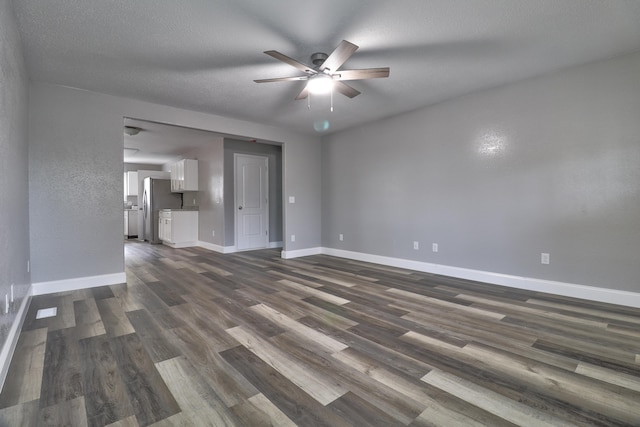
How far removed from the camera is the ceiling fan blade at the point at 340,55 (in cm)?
216

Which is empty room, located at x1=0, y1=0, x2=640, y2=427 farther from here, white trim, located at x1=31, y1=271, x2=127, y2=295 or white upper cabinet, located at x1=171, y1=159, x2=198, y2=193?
white upper cabinet, located at x1=171, y1=159, x2=198, y2=193

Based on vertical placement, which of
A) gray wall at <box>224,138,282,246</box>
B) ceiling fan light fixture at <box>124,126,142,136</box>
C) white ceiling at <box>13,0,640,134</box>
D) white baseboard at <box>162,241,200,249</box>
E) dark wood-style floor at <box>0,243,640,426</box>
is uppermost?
ceiling fan light fixture at <box>124,126,142,136</box>

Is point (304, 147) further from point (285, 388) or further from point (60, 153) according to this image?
point (285, 388)

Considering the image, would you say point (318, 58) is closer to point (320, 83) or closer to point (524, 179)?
point (320, 83)

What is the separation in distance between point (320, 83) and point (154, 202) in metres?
7.01

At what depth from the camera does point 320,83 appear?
109 inches

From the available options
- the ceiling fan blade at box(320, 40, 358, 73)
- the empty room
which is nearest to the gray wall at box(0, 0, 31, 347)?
the empty room

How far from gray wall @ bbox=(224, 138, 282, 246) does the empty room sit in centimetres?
151

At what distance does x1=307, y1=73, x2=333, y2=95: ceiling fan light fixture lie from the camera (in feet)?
8.91

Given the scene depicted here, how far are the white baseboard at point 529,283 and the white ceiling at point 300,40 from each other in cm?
232

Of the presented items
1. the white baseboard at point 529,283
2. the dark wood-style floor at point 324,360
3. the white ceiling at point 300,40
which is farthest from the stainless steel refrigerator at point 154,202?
the white baseboard at point 529,283

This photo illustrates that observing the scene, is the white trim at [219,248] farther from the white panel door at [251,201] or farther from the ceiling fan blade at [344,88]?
the ceiling fan blade at [344,88]

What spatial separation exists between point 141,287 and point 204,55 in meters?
2.74

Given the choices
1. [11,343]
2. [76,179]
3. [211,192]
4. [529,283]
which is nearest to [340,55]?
[11,343]
